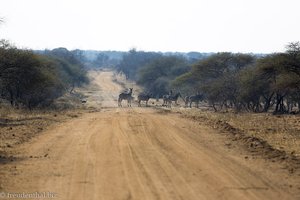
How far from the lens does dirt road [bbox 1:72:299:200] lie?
1064 cm

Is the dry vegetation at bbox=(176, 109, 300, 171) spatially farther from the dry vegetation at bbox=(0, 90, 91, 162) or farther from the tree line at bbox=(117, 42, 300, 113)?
the dry vegetation at bbox=(0, 90, 91, 162)

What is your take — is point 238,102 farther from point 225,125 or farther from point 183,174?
point 183,174

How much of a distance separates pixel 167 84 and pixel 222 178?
56.9 metres

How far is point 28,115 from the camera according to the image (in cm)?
2894

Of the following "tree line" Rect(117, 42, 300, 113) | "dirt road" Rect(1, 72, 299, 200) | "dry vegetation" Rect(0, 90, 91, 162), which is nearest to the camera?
"dirt road" Rect(1, 72, 299, 200)

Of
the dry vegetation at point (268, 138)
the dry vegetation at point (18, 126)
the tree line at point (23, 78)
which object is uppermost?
the tree line at point (23, 78)

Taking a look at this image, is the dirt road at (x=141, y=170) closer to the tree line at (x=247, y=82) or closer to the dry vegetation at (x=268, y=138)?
the dry vegetation at (x=268, y=138)

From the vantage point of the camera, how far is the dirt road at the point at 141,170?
34.9ft

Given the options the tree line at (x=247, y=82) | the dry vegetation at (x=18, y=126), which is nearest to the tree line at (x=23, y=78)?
the dry vegetation at (x=18, y=126)

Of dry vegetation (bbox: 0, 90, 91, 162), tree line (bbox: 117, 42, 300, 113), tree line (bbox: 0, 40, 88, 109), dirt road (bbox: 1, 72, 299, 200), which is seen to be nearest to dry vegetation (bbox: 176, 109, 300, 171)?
dirt road (bbox: 1, 72, 299, 200)

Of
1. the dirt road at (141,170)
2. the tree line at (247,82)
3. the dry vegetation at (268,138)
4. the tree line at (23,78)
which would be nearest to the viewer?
the dirt road at (141,170)

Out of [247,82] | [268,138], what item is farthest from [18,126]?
[247,82]

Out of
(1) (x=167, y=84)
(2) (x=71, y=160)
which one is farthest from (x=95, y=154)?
(1) (x=167, y=84)

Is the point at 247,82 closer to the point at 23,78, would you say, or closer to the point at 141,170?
the point at 23,78
